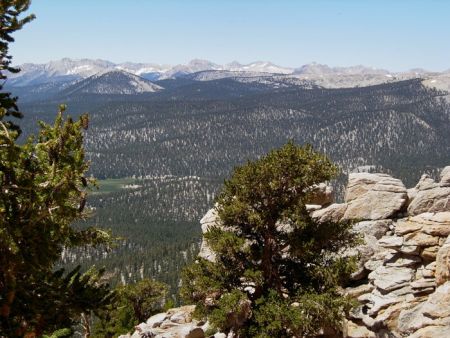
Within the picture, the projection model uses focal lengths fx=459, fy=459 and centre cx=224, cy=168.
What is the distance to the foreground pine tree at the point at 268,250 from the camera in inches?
1109

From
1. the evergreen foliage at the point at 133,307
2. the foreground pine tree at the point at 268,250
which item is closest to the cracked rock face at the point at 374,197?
the foreground pine tree at the point at 268,250

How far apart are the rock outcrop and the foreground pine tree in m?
2.14

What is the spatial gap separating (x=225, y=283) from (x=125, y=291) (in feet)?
110

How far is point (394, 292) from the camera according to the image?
112ft

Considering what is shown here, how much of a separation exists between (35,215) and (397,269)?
3148cm

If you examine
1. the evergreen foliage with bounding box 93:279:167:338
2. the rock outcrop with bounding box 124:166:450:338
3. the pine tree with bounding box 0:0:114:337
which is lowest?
the evergreen foliage with bounding box 93:279:167:338

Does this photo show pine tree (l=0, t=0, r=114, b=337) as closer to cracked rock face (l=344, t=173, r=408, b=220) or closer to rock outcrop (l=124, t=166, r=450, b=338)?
rock outcrop (l=124, t=166, r=450, b=338)

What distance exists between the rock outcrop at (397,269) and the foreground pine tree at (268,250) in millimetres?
2145

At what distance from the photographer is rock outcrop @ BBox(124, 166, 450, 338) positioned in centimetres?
3038

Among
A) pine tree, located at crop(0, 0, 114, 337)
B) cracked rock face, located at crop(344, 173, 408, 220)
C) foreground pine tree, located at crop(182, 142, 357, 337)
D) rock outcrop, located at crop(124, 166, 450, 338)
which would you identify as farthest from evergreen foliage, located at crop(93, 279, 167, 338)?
pine tree, located at crop(0, 0, 114, 337)

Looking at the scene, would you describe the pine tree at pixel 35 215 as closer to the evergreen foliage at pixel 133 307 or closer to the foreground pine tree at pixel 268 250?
the foreground pine tree at pixel 268 250

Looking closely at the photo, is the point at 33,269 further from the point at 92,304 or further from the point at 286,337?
the point at 286,337

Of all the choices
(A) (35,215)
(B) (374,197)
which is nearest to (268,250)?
(A) (35,215)

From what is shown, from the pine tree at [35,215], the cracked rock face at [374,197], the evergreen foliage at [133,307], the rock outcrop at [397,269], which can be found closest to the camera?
the pine tree at [35,215]
